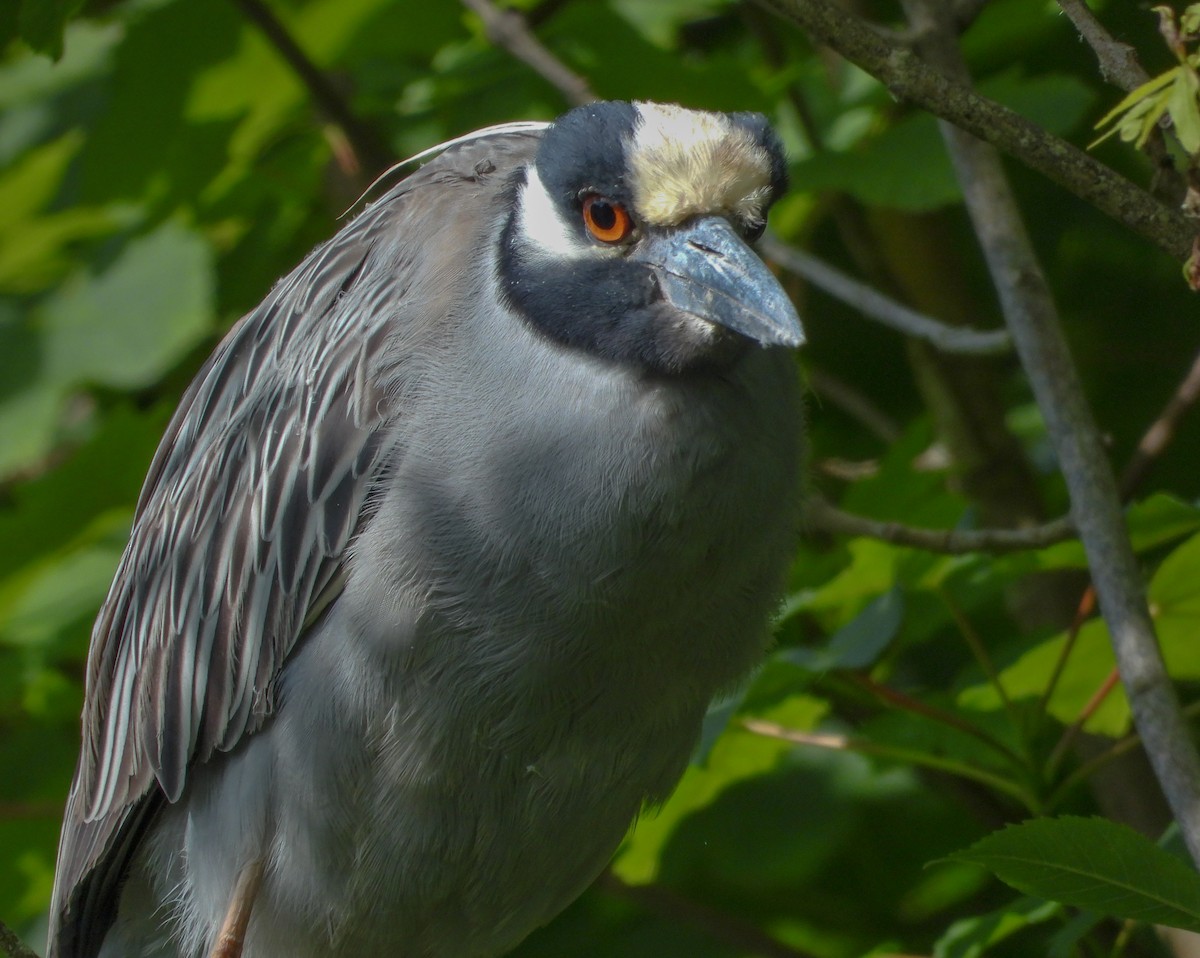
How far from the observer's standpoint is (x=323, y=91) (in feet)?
14.2

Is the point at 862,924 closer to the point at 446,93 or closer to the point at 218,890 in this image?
the point at 218,890

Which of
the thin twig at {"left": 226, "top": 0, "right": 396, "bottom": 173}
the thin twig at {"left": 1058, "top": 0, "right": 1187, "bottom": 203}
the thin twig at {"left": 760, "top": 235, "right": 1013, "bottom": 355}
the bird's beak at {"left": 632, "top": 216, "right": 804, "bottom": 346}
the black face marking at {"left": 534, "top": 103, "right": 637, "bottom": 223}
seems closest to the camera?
the thin twig at {"left": 1058, "top": 0, "right": 1187, "bottom": 203}

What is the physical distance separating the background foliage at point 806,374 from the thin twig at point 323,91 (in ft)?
0.07

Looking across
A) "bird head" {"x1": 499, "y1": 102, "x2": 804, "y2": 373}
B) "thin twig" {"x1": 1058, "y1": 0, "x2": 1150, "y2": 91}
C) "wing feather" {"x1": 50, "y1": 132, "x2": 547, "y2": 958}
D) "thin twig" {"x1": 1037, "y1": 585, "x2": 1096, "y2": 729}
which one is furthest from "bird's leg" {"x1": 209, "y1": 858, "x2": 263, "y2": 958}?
"thin twig" {"x1": 1058, "y1": 0, "x2": 1150, "y2": 91}

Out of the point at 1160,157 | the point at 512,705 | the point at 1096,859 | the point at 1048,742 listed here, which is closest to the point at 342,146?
the point at 512,705

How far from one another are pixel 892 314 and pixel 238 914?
6.73 feet

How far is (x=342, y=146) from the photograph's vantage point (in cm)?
462

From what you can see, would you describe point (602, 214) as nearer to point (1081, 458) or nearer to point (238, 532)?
point (1081, 458)

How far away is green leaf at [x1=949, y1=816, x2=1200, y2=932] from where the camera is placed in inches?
79.5

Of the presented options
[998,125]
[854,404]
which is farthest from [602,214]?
[854,404]

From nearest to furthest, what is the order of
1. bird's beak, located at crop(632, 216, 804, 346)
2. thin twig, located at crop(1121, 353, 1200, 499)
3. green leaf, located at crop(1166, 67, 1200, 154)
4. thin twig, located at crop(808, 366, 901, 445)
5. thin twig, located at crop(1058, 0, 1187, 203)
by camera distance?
1. green leaf, located at crop(1166, 67, 1200, 154)
2. thin twig, located at crop(1058, 0, 1187, 203)
3. bird's beak, located at crop(632, 216, 804, 346)
4. thin twig, located at crop(1121, 353, 1200, 499)
5. thin twig, located at crop(808, 366, 901, 445)

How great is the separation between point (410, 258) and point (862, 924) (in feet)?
8.11

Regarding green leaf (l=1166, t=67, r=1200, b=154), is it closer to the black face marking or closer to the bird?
the bird

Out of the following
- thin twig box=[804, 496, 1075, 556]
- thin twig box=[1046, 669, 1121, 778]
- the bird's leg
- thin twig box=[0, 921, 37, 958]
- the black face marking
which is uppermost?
the black face marking
